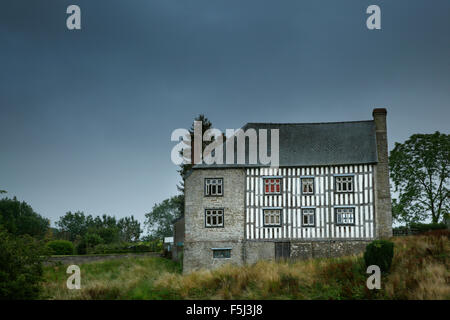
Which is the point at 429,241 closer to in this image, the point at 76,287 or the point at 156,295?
the point at 156,295

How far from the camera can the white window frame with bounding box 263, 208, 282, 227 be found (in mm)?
24469

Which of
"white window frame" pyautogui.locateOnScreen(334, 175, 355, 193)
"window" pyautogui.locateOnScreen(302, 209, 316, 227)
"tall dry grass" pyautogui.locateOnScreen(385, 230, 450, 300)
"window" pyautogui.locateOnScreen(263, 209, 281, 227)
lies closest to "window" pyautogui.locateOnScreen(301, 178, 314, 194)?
"window" pyautogui.locateOnScreen(302, 209, 316, 227)

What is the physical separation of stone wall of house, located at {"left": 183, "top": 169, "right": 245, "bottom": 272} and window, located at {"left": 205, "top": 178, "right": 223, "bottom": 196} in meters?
0.20

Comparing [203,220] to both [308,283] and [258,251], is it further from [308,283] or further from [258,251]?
[308,283]

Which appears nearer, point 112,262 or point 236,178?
point 236,178

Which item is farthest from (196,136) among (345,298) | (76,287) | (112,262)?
(345,298)

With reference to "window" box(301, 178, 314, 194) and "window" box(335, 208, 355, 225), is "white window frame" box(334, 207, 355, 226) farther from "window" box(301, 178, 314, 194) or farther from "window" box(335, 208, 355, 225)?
"window" box(301, 178, 314, 194)

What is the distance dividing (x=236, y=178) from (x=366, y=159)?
7.20 metres

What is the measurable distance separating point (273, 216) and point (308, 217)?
6.28ft

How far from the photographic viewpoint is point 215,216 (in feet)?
80.8

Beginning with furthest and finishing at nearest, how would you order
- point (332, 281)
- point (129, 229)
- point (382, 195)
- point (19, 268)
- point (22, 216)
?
point (129, 229)
point (22, 216)
point (382, 195)
point (332, 281)
point (19, 268)

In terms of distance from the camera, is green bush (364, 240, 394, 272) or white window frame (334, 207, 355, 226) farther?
white window frame (334, 207, 355, 226)

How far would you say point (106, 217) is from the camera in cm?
7156

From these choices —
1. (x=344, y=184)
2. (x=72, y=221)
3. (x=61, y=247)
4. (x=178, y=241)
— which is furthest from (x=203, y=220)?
(x=72, y=221)
